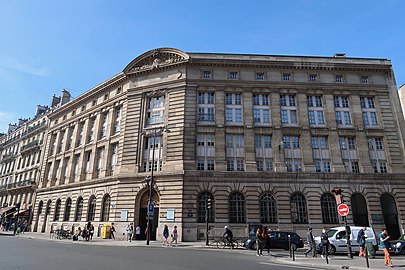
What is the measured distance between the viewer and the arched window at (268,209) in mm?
26891

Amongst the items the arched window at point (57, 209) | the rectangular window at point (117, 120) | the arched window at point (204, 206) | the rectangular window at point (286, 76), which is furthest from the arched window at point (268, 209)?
the arched window at point (57, 209)

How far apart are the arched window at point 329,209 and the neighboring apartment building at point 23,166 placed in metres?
43.1

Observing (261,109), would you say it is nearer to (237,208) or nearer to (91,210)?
(237,208)

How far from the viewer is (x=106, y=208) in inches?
1248

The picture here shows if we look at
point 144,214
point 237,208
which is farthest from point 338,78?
point 144,214

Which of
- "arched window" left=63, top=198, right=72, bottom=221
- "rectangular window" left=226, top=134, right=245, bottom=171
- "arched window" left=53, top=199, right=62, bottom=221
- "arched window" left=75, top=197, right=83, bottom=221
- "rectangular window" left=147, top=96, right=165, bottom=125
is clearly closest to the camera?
"rectangular window" left=226, top=134, right=245, bottom=171

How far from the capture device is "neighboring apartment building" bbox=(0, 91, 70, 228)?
4544 cm

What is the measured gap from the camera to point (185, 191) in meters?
27.2

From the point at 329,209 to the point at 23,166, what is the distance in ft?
172

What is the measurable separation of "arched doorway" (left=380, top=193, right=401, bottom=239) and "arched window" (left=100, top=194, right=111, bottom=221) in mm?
30022

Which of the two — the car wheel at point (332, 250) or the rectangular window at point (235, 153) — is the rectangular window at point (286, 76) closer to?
the rectangular window at point (235, 153)

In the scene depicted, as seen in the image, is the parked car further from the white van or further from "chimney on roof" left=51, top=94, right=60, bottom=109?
"chimney on roof" left=51, top=94, right=60, bottom=109

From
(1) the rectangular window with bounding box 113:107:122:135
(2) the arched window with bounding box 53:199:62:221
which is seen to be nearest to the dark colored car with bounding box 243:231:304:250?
(1) the rectangular window with bounding box 113:107:122:135

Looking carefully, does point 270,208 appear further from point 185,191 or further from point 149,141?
point 149,141
